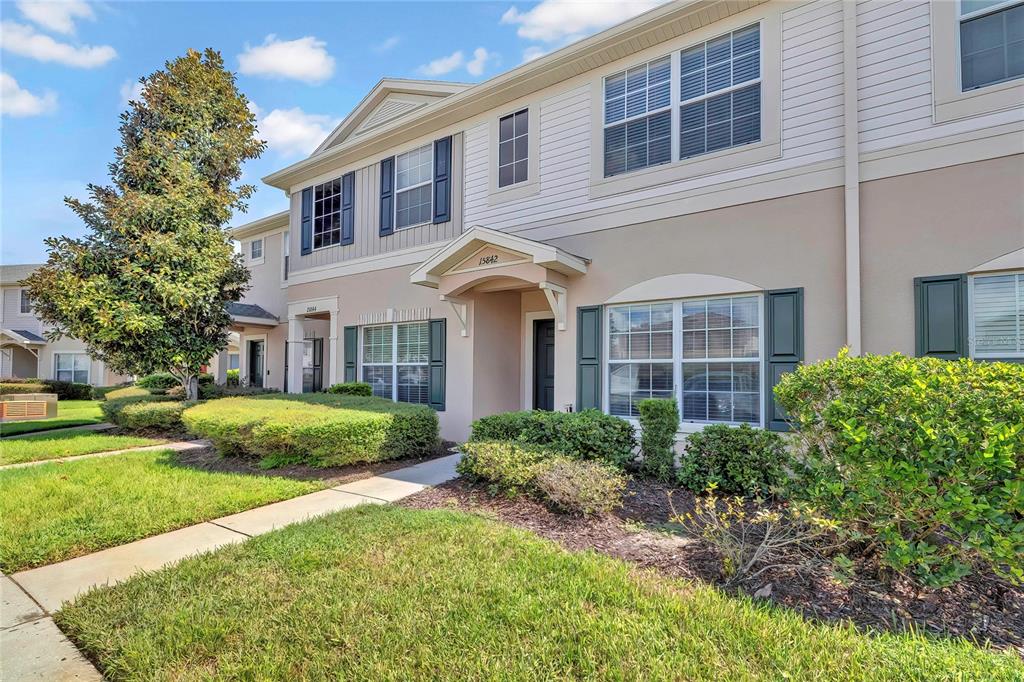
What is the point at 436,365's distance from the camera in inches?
378

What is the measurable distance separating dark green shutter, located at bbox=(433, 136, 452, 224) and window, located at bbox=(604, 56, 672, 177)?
334cm

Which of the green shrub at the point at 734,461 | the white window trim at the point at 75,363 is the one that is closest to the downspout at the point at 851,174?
the green shrub at the point at 734,461

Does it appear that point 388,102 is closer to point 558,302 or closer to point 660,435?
point 558,302

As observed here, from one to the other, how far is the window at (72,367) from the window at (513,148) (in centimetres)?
2413

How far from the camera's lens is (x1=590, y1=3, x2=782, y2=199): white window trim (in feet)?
20.8

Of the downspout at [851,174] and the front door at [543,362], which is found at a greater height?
the downspout at [851,174]

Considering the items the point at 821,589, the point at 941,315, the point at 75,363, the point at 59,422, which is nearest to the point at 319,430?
the point at 821,589

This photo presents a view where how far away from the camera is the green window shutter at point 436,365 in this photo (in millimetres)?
9508

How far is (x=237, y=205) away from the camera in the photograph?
1153 cm

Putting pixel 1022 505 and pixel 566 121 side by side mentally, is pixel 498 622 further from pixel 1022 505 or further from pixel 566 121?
pixel 566 121

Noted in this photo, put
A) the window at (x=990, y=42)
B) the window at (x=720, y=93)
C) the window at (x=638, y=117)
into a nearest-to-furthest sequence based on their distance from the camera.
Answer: the window at (x=990, y=42)
the window at (x=720, y=93)
the window at (x=638, y=117)

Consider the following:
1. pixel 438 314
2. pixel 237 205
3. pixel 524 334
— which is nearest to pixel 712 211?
pixel 524 334

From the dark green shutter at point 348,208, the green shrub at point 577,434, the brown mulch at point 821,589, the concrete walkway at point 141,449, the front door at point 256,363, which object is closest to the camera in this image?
the brown mulch at point 821,589

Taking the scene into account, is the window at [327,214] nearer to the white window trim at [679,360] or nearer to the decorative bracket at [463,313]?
the decorative bracket at [463,313]
